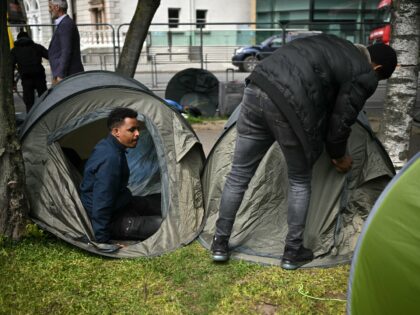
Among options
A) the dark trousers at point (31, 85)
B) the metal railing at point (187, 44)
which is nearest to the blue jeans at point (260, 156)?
the dark trousers at point (31, 85)

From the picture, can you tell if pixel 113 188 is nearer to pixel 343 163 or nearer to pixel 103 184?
pixel 103 184

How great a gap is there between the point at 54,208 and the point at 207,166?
1325 millimetres

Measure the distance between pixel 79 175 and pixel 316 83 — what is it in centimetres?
256

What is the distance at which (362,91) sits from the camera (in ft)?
10.4

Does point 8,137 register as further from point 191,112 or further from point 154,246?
point 191,112

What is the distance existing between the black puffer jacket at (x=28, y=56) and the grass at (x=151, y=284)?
468cm

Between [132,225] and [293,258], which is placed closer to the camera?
[293,258]

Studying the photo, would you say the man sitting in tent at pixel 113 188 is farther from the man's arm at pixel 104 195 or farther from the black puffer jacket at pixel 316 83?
the black puffer jacket at pixel 316 83

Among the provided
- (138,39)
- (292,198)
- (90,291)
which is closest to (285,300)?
(292,198)

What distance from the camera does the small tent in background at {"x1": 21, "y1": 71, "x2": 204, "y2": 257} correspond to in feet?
12.8

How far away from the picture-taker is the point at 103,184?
3844mm

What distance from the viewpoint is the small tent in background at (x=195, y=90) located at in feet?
32.6

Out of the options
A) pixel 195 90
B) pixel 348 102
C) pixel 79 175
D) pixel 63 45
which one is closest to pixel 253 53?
pixel 195 90

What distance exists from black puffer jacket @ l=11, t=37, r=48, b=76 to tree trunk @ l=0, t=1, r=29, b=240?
4.18 m
